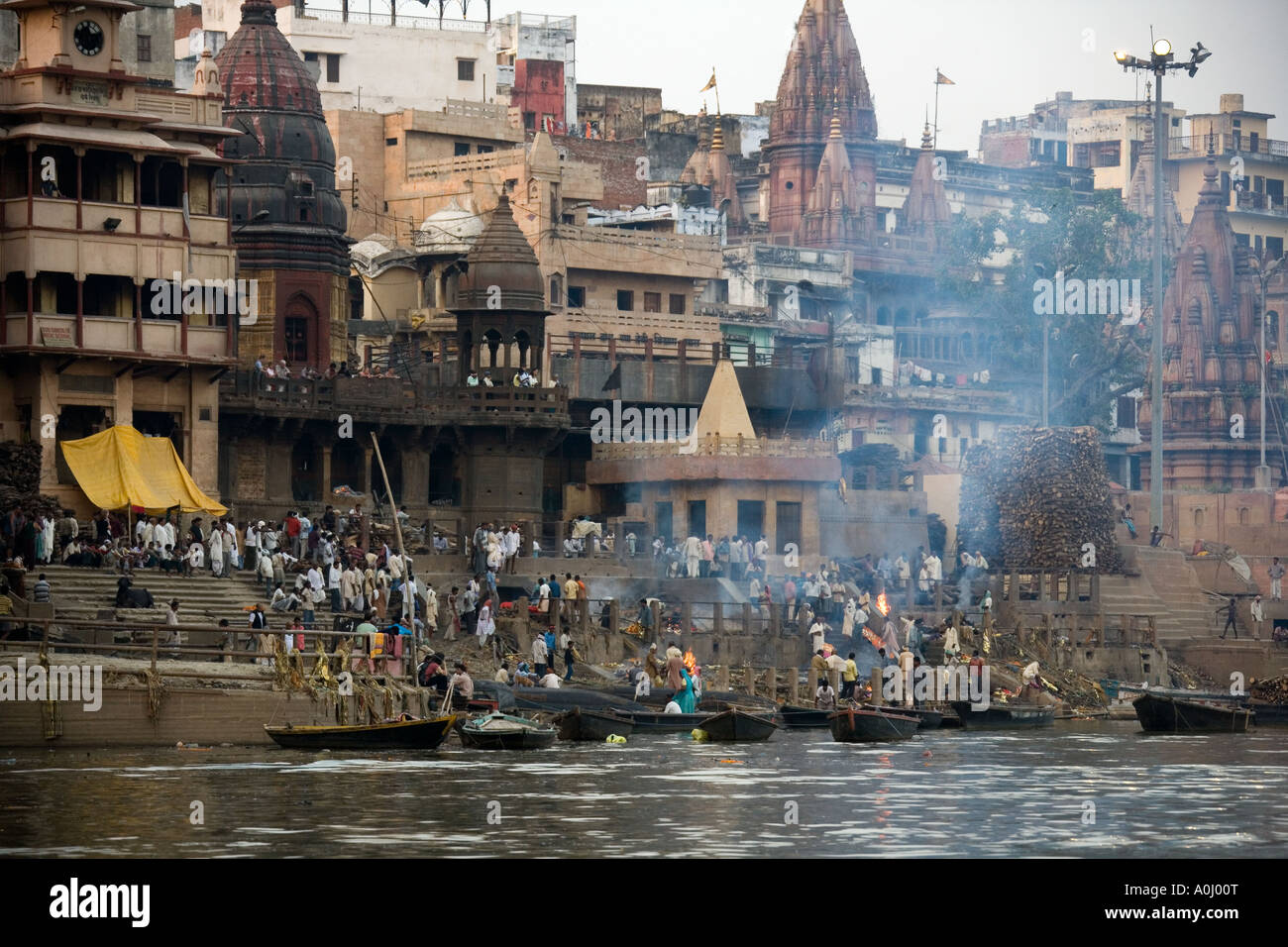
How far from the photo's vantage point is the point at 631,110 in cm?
10862

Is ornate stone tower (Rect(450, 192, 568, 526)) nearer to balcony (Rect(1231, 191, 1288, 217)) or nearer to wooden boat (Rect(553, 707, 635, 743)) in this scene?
wooden boat (Rect(553, 707, 635, 743))

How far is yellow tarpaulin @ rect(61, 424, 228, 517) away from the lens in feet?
155

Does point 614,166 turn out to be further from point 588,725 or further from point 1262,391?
point 588,725

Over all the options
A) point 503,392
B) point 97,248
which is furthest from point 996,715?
point 97,248

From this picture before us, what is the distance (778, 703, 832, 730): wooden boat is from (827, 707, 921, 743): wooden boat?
2.60 metres

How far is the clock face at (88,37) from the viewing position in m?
49.5

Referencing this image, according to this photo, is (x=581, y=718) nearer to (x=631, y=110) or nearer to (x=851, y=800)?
(x=851, y=800)

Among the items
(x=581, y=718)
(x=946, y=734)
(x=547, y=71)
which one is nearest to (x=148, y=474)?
(x=581, y=718)

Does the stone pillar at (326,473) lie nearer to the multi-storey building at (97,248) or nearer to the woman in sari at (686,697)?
the multi-storey building at (97,248)

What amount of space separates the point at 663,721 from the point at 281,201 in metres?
24.9

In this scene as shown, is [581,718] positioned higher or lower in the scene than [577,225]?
lower

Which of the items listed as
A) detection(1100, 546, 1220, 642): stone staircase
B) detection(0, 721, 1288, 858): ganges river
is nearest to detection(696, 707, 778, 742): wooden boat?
detection(0, 721, 1288, 858): ganges river

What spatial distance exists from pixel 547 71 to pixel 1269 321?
30.7 m

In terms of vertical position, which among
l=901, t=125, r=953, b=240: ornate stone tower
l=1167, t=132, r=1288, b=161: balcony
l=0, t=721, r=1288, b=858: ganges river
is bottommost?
l=0, t=721, r=1288, b=858: ganges river
